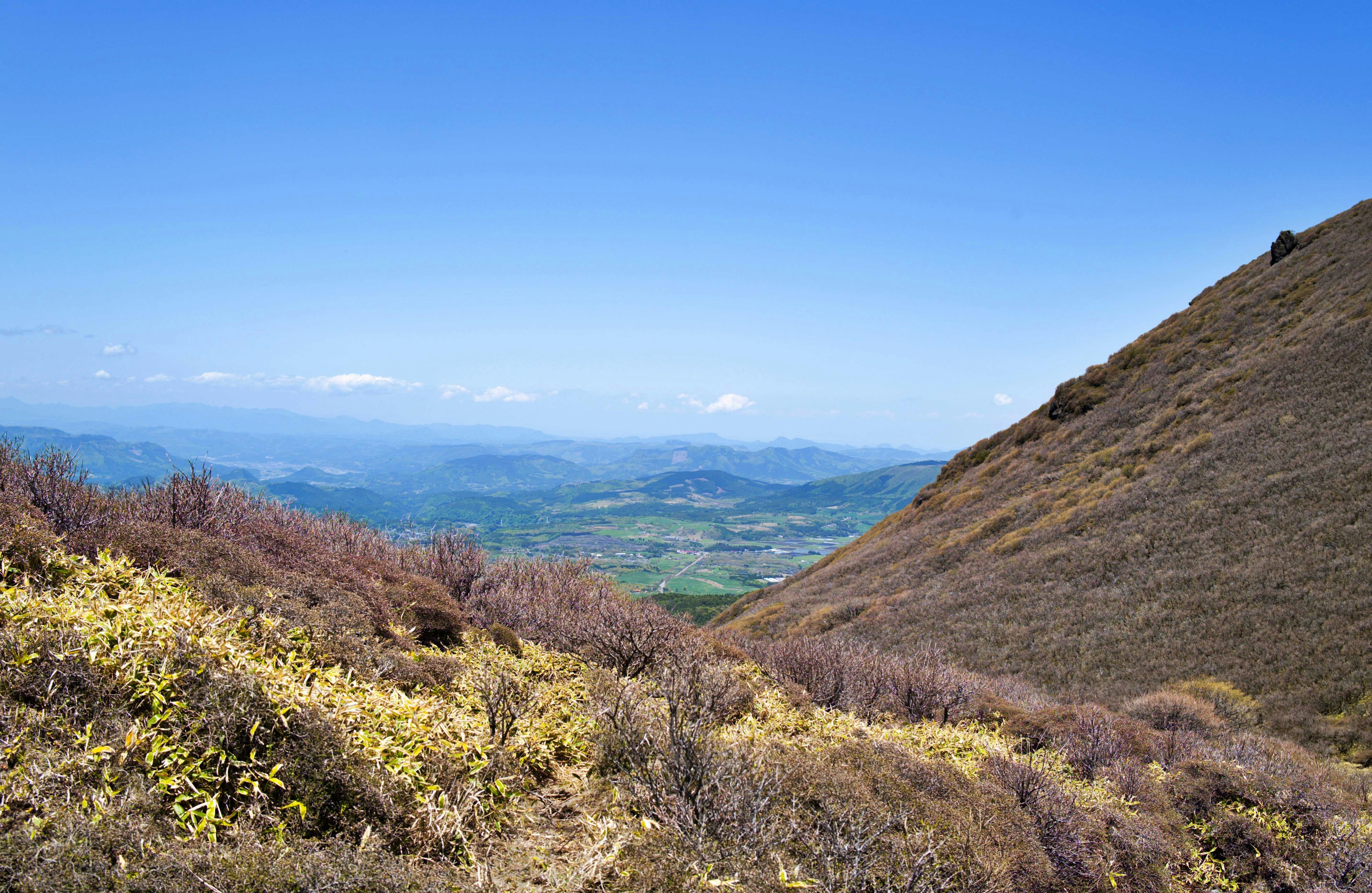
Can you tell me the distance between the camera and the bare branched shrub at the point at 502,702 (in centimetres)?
361

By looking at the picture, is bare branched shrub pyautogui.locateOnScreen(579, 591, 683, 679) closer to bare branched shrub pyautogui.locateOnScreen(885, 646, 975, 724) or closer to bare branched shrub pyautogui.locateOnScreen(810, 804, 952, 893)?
bare branched shrub pyautogui.locateOnScreen(885, 646, 975, 724)

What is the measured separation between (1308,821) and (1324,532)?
45.5 ft

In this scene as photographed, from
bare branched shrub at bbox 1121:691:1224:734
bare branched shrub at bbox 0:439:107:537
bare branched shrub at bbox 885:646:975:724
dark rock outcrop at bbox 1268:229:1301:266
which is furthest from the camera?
dark rock outcrop at bbox 1268:229:1301:266

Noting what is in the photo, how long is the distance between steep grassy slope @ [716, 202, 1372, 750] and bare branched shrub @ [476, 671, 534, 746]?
47.0 feet

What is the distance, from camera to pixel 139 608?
338 centimetres

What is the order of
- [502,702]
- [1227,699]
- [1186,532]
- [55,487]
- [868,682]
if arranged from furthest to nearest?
1. [1186,532]
2. [1227,699]
3. [868,682]
4. [55,487]
5. [502,702]

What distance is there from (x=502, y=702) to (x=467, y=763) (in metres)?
0.50

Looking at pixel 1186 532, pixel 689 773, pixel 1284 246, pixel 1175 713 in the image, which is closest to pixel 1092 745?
pixel 689 773

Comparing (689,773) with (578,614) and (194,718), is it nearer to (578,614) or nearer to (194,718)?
(194,718)

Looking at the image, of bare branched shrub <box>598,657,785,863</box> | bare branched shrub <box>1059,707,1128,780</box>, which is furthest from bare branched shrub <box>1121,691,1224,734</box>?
bare branched shrub <box>598,657,785,863</box>

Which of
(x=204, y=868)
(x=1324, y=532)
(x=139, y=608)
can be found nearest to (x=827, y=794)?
(x=204, y=868)

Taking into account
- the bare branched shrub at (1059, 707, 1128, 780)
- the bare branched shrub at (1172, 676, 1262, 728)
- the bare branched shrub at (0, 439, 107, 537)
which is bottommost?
the bare branched shrub at (1172, 676, 1262, 728)

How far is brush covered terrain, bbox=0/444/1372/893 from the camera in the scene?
2.38m

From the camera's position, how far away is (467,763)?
338 cm
